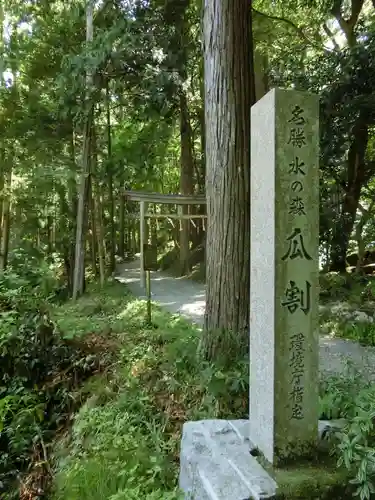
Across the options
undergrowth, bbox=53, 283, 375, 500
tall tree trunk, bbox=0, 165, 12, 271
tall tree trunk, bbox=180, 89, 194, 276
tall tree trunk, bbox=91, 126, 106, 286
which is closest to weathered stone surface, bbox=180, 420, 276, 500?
undergrowth, bbox=53, 283, 375, 500

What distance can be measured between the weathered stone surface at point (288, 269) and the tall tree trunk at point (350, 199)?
7575mm

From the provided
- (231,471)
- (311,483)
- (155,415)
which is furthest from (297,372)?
(155,415)

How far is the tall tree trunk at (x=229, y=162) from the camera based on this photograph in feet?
14.3

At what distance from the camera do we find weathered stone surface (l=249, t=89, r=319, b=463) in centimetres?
250

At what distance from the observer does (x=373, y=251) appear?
464 inches

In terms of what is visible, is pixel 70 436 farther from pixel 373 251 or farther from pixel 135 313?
pixel 373 251

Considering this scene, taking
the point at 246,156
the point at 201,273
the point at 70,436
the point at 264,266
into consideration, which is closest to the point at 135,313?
the point at 70,436

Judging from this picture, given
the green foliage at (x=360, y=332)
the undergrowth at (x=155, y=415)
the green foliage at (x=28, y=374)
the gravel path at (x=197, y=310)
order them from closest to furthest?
the undergrowth at (x=155, y=415) → the green foliage at (x=28, y=374) → the gravel path at (x=197, y=310) → the green foliage at (x=360, y=332)

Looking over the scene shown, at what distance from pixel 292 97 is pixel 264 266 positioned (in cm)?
103

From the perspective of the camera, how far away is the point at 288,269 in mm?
2531

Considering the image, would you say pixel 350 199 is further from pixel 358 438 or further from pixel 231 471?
pixel 231 471

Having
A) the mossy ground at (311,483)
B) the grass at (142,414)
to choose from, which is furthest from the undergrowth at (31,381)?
the mossy ground at (311,483)

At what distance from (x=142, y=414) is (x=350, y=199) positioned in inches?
313

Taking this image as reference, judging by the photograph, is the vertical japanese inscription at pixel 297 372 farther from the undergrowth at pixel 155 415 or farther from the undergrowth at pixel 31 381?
the undergrowth at pixel 31 381
